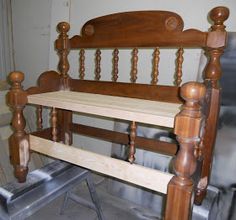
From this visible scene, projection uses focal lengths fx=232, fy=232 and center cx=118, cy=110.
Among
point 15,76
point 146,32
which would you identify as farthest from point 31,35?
point 146,32

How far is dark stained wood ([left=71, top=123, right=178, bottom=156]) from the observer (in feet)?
3.29

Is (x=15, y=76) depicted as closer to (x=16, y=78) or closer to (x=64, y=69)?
(x=16, y=78)

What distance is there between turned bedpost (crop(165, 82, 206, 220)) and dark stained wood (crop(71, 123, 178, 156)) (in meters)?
0.38

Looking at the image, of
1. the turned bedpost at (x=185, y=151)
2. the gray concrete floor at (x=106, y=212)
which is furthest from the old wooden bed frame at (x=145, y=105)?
the gray concrete floor at (x=106, y=212)

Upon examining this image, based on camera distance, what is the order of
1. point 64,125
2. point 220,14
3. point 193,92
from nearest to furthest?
point 193,92
point 220,14
point 64,125

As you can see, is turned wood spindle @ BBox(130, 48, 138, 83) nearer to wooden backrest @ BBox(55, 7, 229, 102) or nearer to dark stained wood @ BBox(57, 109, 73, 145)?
wooden backrest @ BBox(55, 7, 229, 102)

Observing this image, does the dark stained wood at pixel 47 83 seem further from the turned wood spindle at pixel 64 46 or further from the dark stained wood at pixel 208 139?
the dark stained wood at pixel 208 139

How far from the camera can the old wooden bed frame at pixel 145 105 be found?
590 mm

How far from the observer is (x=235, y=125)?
979 mm

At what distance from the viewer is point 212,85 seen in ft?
2.50

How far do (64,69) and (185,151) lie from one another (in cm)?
76

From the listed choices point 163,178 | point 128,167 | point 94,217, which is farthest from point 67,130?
point 163,178

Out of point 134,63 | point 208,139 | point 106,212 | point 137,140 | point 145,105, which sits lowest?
point 106,212

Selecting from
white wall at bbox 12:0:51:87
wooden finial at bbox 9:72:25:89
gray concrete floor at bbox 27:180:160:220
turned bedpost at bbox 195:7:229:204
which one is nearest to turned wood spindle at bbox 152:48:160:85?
turned bedpost at bbox 195:7:229:204
